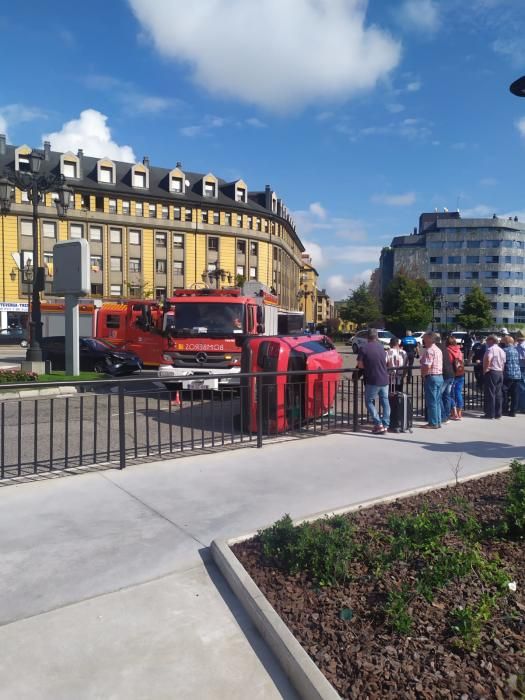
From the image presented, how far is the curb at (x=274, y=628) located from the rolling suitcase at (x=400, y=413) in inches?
179

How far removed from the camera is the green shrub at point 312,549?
3367 millimetres

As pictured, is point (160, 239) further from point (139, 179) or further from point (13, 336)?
point (13, 336)

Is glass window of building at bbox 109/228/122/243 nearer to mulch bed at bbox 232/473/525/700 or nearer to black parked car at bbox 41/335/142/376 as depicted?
black parked car at bbox 41/335/142/376

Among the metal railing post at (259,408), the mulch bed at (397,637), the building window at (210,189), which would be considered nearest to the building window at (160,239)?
the building window at (210,189)

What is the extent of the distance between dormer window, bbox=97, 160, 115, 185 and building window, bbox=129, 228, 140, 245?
5596 millimetres

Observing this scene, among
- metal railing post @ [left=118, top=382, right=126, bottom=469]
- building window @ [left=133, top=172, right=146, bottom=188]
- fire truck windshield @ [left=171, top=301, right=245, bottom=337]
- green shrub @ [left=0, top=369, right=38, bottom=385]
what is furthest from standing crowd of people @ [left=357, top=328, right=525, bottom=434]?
building window @ [left=133, top=172, right=146, bottom=188]

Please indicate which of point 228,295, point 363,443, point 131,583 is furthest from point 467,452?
point 228,295

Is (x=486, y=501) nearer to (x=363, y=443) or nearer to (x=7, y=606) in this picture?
(x=363, y=443)

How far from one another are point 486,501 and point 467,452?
2628 mm

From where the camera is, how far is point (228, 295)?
14742 mm

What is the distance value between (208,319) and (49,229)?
4908 centimetres

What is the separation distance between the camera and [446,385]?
9.77 meters

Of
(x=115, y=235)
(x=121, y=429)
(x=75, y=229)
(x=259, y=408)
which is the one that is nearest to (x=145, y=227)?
(x=115, y=235)

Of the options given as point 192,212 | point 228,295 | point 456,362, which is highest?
point 192,212
